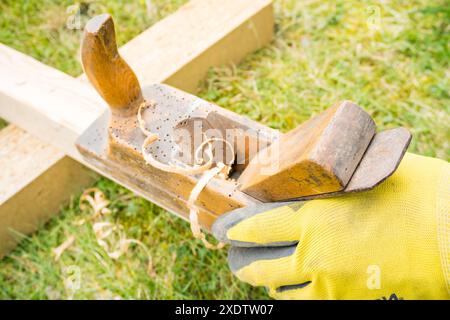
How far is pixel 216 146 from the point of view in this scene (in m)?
1.29

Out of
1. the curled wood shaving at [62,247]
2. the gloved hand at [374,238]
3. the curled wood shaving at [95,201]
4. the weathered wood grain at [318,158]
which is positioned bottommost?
the curled wood shaving at [62,247]

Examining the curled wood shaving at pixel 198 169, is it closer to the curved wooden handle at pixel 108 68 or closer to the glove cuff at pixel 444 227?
the curved wooden handle at pixel 108 68

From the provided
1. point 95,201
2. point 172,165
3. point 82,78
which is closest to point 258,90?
point 82,78

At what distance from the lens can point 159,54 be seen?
204cm

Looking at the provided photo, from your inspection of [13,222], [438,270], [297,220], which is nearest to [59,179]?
[13,222]

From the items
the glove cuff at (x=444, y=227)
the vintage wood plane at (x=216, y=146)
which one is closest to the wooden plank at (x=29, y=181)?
the vintage wood plane at (x=216, y=146)

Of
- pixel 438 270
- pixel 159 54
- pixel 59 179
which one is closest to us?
pixel 438 270

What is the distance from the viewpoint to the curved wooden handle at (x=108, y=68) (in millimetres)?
1207

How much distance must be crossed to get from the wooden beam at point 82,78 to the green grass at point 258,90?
4.9 inches

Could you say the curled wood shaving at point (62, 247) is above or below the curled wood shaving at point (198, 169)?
below

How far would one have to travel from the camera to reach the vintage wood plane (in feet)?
3.27

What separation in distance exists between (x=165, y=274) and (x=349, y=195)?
927 mm

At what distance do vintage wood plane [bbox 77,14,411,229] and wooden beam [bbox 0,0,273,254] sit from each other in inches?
12.4
